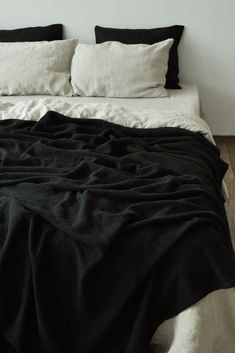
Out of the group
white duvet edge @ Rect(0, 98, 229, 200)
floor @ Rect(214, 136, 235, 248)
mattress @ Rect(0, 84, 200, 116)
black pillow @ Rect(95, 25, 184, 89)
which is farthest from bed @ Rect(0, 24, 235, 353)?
black pillow @ Rect(95, 25, 184, 89)

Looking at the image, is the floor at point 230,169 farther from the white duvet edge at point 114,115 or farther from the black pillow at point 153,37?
the black pillow at point 153,37

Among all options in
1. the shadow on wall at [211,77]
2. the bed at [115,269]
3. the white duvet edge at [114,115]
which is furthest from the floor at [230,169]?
the bed at [115,269]

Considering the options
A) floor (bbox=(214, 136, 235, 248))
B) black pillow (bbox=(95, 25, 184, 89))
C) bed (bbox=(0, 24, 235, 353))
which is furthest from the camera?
black pillow (bbox=(95, 25, 184, 89))

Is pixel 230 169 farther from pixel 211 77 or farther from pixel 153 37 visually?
pixel 153 37

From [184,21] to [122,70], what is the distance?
1.93 ft

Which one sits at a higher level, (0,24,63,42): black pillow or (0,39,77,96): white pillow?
(0,24,63,42): black pillow

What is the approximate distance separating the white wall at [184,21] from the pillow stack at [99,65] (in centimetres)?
10

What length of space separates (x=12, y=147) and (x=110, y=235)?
770 millimetres

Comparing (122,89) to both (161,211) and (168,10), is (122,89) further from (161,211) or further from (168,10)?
(161,211)

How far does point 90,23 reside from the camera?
2.75 meters

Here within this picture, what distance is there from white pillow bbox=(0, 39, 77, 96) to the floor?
1.14 metres

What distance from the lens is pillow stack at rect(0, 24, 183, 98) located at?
8.16 ft

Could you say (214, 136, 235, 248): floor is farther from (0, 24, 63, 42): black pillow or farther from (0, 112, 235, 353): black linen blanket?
(0, 24, 63, 42): black pillow

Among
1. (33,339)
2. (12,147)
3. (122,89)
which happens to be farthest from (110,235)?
(122,89)
